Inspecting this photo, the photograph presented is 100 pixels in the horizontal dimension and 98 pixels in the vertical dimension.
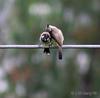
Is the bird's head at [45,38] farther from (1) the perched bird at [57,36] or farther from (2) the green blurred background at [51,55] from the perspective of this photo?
(2) the green blurred background at [51,55]

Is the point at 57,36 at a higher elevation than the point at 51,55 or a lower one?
higher

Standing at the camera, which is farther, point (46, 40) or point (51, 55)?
point (51, 55)

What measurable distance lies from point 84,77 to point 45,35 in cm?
553

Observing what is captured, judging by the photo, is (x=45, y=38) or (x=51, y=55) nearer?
(x=45, y=38)

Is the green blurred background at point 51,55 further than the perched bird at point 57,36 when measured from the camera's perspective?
Yes

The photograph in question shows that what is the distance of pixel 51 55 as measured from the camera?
1272cm

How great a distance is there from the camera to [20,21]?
12.8 meters

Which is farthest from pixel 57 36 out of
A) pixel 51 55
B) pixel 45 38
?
pixel 51 55

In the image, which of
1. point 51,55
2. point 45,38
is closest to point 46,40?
point 45,38

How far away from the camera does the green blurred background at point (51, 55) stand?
40.7ft

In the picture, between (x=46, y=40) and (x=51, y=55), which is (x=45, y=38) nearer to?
(x=46, y=40)

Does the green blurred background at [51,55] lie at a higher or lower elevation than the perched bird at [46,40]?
lower

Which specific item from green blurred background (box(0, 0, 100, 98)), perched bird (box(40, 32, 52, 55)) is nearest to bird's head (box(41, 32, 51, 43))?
perched bird (box(40, 32, 52, 55))

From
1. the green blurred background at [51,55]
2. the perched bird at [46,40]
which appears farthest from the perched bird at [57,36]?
the green blurred background at [51,55]
